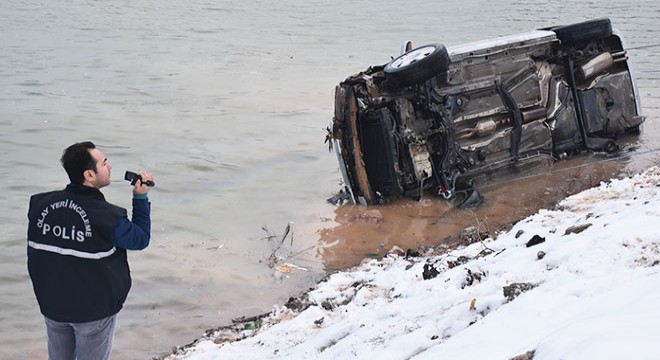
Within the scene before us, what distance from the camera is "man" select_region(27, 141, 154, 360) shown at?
3949 mm

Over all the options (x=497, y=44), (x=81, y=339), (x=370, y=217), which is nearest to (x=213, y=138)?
(x=370, y=217)

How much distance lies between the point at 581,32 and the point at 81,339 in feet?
26.1

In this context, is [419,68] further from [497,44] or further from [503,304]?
[503,304]

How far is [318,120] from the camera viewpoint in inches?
578

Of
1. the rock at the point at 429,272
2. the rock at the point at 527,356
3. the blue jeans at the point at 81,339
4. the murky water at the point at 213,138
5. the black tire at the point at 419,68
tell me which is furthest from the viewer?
the black tire at the point at 419,68

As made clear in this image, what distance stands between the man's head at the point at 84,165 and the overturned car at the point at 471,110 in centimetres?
515

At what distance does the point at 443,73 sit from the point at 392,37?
15.4m

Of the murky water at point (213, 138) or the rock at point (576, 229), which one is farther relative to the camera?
the murky water at point (213, 138)

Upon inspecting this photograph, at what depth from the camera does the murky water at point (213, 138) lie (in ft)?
25.2

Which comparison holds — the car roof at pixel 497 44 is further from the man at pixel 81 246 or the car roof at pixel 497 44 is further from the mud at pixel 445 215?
the man at pixel 81 246

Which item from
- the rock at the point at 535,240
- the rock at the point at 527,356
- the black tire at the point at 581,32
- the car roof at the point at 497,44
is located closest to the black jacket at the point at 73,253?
the rock at the point at 527,356

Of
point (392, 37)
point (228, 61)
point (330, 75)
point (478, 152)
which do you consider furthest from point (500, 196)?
point (392, 37)

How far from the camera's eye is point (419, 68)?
868 centimetres

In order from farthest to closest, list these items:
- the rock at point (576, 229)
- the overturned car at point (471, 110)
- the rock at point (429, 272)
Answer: the overturned car at point (471, 110) → the rock at point (429, 272) → the rock at point (576, 229)
